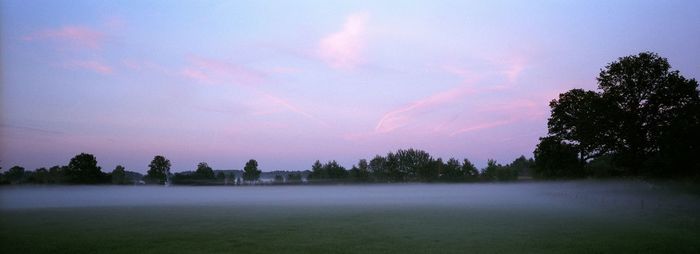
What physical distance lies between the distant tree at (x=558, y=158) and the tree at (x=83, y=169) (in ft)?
205

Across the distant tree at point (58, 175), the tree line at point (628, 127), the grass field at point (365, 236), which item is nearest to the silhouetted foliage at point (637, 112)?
the tree line at point (628, 127)

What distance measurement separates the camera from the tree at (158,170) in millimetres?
90688

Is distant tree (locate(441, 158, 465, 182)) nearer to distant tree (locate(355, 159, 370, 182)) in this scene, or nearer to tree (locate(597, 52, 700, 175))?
distant tree (locate(355, 159, 370, 182))

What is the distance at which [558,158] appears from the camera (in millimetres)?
44719

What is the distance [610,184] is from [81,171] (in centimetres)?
6880

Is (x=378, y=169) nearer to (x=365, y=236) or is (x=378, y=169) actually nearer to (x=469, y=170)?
(x=469, y=170)

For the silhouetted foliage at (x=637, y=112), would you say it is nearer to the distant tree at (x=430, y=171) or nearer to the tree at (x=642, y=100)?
the tree at (x=642, y=100)

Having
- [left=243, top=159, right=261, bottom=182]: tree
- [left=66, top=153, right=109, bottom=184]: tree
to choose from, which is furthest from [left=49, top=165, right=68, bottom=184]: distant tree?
[left=243, top=159, right=261, bottom=182]: tree

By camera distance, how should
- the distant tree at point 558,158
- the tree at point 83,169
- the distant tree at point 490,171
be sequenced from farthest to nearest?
the distant tree at point 490,171
the tree at point 83,169
the distant tree at point 558,158

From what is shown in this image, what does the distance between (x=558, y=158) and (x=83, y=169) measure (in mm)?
64673

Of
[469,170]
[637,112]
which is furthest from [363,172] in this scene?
[637,112]

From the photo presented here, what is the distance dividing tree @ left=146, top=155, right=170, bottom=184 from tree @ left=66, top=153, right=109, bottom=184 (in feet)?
60.8

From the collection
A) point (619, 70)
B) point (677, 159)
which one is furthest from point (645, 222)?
point (619, 70)

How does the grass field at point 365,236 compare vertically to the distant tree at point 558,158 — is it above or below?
below
